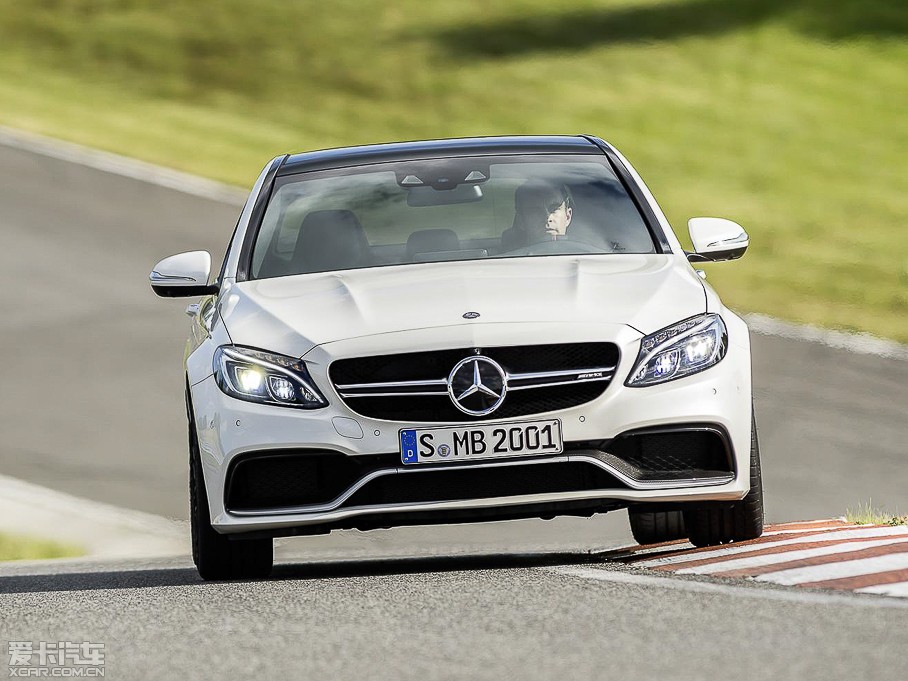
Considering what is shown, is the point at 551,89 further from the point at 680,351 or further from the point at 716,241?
the point at 680,351

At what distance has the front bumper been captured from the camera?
648 cm

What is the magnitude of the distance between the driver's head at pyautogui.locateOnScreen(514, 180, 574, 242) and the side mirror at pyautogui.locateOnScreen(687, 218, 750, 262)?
54cm

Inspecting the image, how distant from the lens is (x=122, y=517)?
44.4 feet

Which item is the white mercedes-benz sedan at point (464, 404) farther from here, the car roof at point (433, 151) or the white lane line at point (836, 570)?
the car roof at point (433, 151)

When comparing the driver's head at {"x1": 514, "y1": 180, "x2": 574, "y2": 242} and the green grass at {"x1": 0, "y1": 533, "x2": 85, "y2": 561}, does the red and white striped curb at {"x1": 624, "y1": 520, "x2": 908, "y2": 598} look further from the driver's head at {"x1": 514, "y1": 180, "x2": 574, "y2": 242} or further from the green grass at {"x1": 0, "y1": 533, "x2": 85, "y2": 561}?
the green grass at {"x1": 0, "y1": 533, "x2": 85, "y2": 561}

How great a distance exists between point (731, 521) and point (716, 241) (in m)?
1.24

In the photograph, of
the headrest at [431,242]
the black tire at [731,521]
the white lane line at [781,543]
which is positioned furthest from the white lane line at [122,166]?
the black tire at [731,521]

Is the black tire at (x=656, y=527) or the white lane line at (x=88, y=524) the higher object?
the black tire at (x=656, y=527)

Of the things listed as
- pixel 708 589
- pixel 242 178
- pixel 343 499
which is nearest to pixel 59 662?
pixel 343 499

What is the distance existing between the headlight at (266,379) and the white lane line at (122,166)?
50.6ft

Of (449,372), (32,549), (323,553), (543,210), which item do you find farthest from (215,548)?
(32,549)

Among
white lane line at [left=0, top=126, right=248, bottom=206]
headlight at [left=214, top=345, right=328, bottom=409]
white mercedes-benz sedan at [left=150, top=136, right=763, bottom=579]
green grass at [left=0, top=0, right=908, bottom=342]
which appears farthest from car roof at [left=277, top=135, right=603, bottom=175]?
white lane line at [left=0, top=126, right=248, bottom=206]

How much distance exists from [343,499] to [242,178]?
1752 cm

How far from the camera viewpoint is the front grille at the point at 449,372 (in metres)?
6.47
